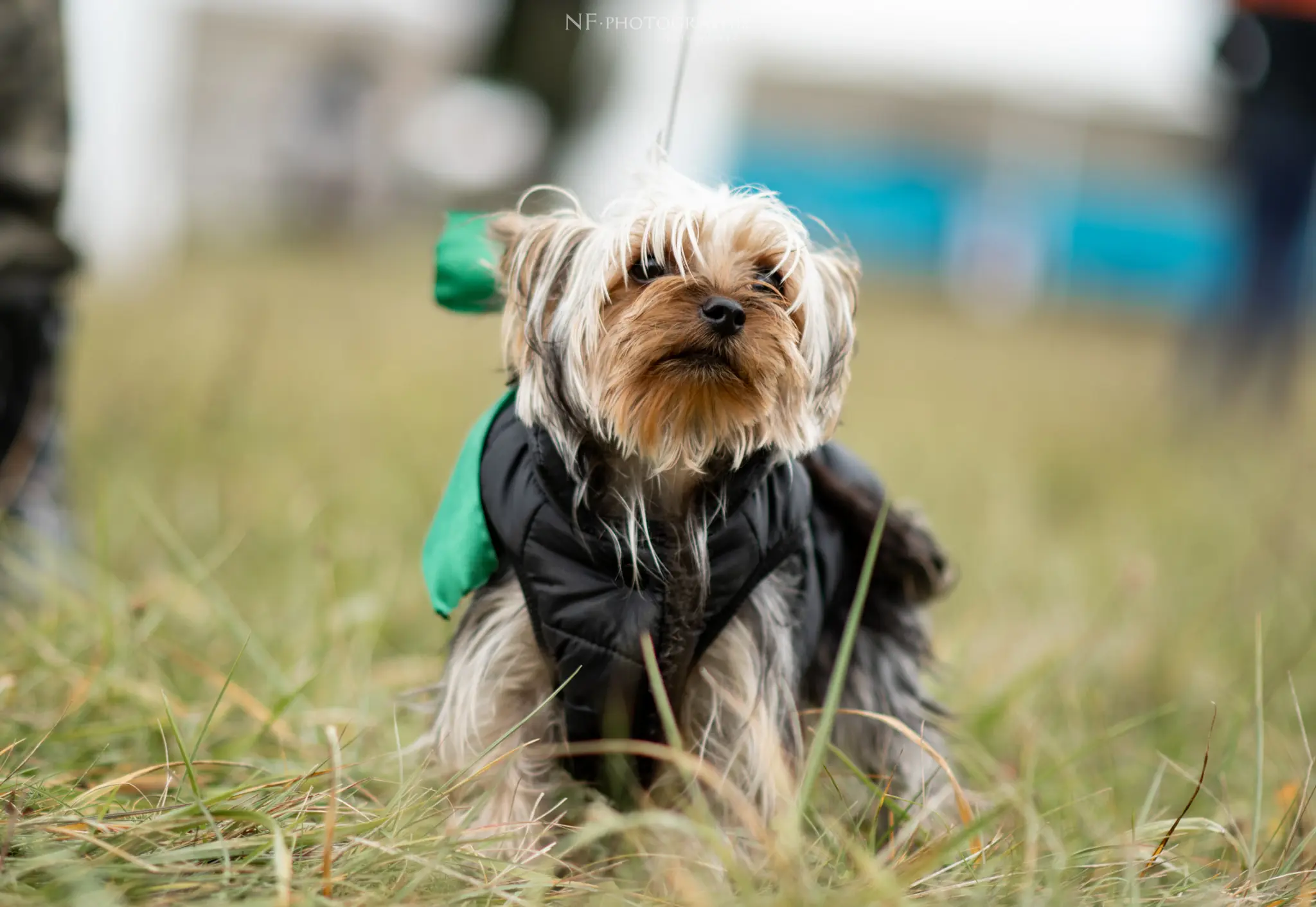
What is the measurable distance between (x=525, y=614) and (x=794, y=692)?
68 cm

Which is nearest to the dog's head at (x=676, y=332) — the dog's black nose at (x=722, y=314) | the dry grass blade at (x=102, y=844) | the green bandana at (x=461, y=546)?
the dog's black nose at (x=722, y=314)

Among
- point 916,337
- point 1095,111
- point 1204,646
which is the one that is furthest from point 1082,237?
point 1204,646

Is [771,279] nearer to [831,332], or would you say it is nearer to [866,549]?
[831,332]

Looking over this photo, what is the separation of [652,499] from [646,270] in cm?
52

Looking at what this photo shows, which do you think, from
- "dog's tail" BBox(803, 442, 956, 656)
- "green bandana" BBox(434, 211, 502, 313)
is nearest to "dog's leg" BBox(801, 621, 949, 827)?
"dog's tail" BBox(803, 442, 956, 656)

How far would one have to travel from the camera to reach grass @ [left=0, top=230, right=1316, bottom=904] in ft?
6.64

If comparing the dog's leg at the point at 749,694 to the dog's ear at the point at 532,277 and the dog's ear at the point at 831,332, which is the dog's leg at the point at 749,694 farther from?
the dog's ear at the point at 532,277

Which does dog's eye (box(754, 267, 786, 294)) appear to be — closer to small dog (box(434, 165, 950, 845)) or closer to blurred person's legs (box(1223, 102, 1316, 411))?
small dog (box(434, 165, 950, 845))

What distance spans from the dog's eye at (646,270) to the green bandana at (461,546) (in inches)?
20.5

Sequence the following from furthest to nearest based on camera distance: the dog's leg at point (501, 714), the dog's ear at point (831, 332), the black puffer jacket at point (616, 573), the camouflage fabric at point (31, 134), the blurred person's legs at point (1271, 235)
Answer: the blurred person's legs at point (1271, 235)
the camouflage fabric at point (31, 134)
the dog's ear at point (831, 332)
the dog's leg at point (501, 714)
the black puffer jacket at point (616, 573)

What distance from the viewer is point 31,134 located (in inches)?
146

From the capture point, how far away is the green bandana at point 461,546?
8.10ft

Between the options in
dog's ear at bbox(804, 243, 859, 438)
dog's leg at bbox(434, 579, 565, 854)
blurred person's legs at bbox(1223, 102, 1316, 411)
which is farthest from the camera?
blurred person's legs at bbox(1223, 102, 1316, 411)

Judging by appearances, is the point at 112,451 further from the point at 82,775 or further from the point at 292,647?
the point at 82,775
